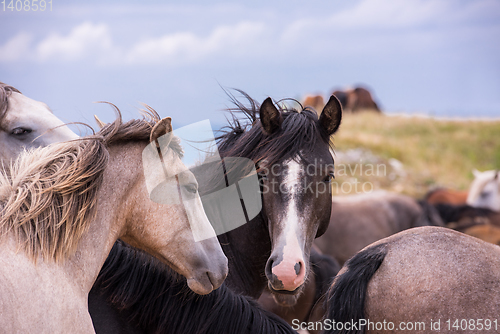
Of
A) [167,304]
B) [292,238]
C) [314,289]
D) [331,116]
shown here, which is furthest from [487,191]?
[167,304]

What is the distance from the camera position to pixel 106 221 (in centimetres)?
201

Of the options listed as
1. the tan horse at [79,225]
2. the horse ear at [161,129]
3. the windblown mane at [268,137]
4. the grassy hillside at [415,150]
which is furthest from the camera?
the grassy hillside at [415,150]

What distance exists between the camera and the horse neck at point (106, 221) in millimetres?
1938

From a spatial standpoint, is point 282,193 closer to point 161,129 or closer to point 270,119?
point 270,119

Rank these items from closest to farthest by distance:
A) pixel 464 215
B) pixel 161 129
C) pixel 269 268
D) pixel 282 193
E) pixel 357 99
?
pixel 161 129 < pixel 269 268 < pixel 282 193 < pixel 464 215 < pixel 357 99

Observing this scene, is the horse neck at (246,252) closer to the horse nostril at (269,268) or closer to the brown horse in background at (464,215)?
the horse nostril at (269,268)

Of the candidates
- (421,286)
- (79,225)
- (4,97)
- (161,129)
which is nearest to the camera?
(79,225)

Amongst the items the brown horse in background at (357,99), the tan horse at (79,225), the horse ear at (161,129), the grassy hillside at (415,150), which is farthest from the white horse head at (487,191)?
the brown horse in background at (357,99)

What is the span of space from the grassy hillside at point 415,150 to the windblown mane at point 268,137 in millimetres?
9126

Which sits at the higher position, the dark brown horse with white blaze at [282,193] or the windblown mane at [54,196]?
the windblown mane at [54,196]

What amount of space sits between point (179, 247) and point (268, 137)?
1074 mm

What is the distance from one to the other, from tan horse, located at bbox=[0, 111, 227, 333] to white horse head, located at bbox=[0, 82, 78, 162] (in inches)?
31.4

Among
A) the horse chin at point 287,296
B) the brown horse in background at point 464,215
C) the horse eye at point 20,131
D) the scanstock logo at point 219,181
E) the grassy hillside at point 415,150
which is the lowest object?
the grassy hillside at point 415,150

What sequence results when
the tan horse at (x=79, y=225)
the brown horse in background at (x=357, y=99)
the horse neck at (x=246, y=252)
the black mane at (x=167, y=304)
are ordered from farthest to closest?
the brown horse in background at (x=357, y=99), the horse neck at (x=246, y=252), the black mane at (x=167, y=304), the tan horse at (x=79, y=225)
